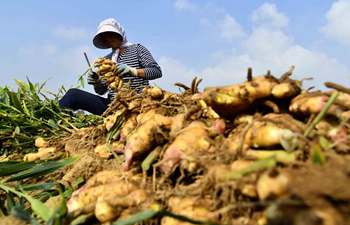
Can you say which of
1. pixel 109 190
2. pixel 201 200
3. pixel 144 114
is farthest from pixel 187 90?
pixel 201 200

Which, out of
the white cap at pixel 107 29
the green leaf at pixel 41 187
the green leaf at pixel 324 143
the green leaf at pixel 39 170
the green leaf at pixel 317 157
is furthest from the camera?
the white cap at pixel 107 29

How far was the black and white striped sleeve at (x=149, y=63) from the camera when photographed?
3.83 meters

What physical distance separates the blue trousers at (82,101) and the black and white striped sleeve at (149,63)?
43 cm

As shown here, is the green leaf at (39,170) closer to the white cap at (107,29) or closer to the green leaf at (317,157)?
the green leaf at (317,157)

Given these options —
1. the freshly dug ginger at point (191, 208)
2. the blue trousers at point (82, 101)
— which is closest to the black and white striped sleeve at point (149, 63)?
the blue trousers at point (82, 101)

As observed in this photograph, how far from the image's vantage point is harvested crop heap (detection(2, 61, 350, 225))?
1.05 meters

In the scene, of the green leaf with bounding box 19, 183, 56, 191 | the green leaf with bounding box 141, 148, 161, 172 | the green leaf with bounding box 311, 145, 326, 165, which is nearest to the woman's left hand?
the green leaf with bounding box 19, 183, 56, 191

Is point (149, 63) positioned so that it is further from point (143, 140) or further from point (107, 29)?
point (143, 140)

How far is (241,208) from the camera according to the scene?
4.18ft

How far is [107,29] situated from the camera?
155 inches

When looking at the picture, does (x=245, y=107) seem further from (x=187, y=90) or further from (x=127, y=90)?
(x=127, y=90)

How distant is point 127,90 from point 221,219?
1.28 metres

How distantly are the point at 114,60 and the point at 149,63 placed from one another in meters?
0.28

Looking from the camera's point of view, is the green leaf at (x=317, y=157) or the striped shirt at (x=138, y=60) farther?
the striped shirt at (x=138, y=60)
